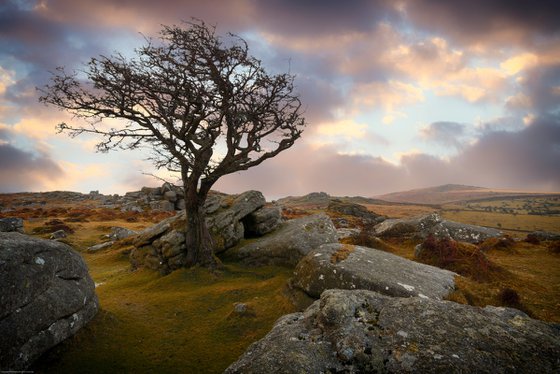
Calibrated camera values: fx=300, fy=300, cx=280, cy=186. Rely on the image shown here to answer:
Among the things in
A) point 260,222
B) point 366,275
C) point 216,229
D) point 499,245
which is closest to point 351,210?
point 499,245

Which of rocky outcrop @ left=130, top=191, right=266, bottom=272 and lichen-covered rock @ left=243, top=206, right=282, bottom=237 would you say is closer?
rocky outcrop @ left=130, top=191, right=266, bottom=272

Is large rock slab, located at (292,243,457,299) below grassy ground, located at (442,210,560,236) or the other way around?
the other way around

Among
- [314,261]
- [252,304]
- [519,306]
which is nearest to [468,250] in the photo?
[519,306]

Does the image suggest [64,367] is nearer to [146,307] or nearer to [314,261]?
[146,307]

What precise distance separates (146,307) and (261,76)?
14.4 m

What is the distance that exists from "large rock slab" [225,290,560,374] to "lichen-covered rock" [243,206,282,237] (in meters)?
16.1

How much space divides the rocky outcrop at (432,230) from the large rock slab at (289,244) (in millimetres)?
9379

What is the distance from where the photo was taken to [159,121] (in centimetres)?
1866

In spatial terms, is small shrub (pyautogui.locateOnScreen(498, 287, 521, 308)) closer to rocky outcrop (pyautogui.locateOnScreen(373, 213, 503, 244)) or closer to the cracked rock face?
rocky outcrop (pyautogui.locateOnScreen(373, 213, 503, 244))

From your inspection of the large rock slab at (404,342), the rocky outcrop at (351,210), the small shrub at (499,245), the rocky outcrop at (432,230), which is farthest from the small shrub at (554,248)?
the rocky outcrop at (351,210)

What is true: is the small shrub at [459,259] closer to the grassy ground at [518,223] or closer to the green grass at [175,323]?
the green grass at [175,323]

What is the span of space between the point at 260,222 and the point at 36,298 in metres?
15.9

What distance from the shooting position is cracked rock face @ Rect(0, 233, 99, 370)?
789 centimetres

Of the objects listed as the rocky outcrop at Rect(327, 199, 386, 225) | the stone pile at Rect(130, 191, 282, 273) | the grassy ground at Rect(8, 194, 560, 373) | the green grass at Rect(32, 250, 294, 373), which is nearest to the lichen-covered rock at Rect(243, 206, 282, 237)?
the stone pile at Rect(130, 191, 282, 273)
